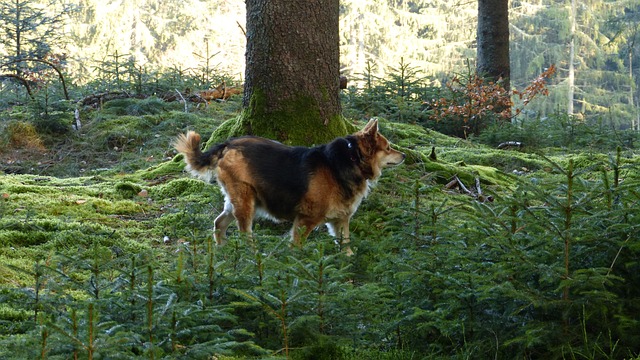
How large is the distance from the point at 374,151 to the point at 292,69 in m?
1.59

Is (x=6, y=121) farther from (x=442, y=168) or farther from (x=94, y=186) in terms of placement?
(x=442, y=168)

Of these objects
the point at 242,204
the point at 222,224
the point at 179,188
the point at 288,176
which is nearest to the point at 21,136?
the point at 179,188

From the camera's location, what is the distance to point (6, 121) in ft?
42.7

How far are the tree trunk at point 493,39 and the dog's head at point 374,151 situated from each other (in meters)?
8.76

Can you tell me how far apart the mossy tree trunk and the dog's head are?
1.04 m

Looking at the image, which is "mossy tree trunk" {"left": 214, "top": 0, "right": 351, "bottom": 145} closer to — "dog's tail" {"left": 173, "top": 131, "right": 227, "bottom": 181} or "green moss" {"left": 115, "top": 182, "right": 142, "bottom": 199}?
"dog's tail" {"left": 173, "top": 131, "right": 227, "bottom": 181}

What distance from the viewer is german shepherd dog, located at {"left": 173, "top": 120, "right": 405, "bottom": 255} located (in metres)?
6.68

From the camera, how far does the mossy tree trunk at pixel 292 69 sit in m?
7.84

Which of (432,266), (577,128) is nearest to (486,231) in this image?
(432,266)

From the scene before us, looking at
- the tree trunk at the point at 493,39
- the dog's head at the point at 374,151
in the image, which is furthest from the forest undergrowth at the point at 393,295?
the tree trunk at the point at 493,39

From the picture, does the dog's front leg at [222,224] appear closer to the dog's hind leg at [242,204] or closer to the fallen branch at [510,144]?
the dog's hind leg at [242,204]

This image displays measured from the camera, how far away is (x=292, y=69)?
785 centimetres

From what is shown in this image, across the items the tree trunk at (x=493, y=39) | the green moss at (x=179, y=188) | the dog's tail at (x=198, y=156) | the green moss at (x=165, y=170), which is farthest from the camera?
the tree trunk at (x=493, y=39)

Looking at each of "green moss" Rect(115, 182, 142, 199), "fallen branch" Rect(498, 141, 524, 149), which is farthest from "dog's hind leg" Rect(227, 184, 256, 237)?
"fallen branch" Rect(498, 141, 524, 149)
